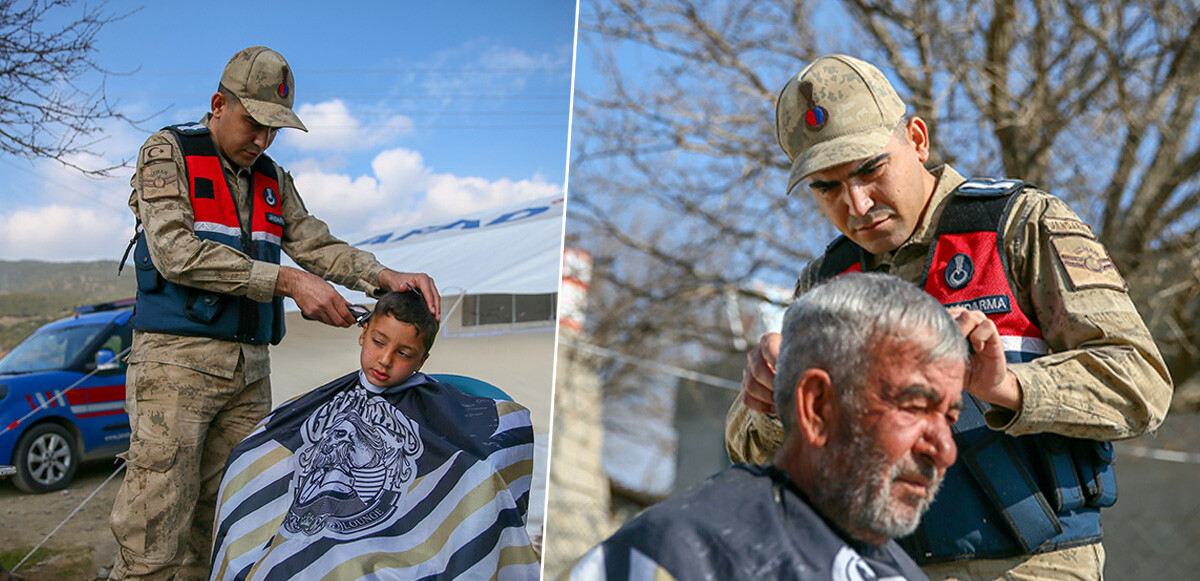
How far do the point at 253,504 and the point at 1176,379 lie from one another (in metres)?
7.23

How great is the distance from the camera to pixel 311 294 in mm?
2707

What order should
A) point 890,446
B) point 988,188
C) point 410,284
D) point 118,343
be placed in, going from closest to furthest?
point 890,446, point 988,188, point 410,284, point 118,343

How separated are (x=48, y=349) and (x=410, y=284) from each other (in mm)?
2099

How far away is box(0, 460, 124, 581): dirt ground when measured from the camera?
10.6 ft

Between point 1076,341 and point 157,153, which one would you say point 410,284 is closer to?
point 157,153

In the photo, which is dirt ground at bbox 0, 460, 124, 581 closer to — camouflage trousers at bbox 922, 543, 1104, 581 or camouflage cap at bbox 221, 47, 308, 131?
camouflage cap at bbox 221, 47, 308, 131

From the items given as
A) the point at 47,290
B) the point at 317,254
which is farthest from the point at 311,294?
the point at 47,290

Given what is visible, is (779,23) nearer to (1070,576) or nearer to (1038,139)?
(1038,139)

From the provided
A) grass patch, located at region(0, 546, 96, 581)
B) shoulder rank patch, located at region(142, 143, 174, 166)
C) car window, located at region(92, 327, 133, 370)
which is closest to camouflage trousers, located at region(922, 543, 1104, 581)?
shoulder rank patch, located at region(142, 143, 174, 166)

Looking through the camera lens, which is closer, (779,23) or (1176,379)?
(1176,379)

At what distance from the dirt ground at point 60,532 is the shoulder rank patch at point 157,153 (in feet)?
3.87

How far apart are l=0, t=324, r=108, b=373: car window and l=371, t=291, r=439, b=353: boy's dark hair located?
192 cm

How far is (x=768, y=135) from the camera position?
27.0 feet

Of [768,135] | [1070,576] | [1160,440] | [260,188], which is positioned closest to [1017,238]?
[1070,576]
